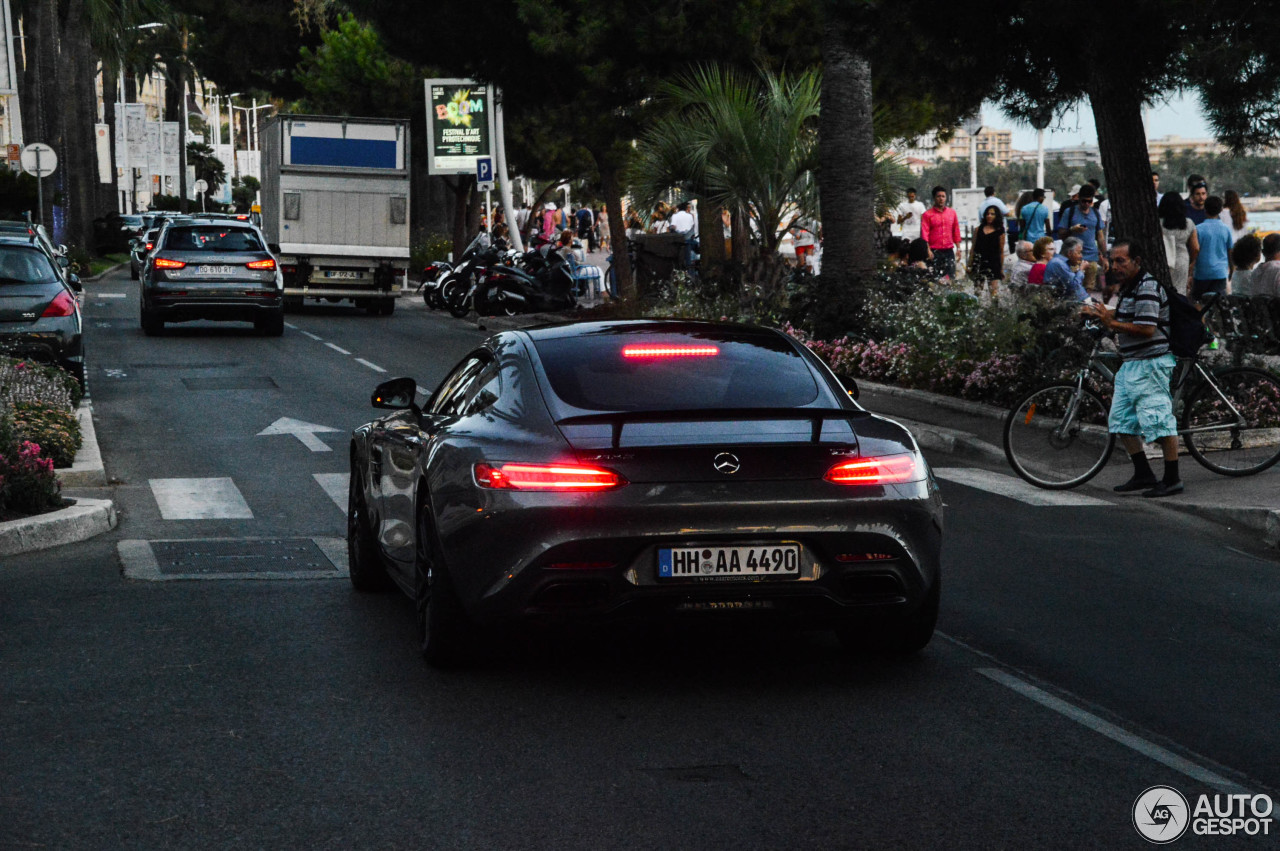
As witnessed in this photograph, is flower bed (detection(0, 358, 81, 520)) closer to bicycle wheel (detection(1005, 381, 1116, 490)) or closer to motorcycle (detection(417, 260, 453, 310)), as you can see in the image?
bicycle wheel (detection(1005, 381, 1116, 490))

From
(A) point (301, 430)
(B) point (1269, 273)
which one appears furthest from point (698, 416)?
(B) point (1269, 273)

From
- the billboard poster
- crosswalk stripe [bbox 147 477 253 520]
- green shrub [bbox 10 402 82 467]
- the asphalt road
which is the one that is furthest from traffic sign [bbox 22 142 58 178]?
the asphalt road

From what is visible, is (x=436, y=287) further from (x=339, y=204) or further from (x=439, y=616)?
(x=439, y=616)

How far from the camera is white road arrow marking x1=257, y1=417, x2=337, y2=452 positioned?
1531cm

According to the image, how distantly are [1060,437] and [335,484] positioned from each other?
5180 millimetres

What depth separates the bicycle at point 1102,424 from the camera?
12.9 metres

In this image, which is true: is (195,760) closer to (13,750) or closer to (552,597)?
(13,750)

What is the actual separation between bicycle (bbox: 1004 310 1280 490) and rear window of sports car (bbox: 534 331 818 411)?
6007mm

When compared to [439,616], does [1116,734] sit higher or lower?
lower

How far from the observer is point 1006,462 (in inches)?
567

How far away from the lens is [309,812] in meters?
5.08

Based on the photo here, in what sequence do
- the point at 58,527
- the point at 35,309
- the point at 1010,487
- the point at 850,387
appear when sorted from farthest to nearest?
the point at 35,309, the point at 1010,487, the point at 58,527, the point at 850,387

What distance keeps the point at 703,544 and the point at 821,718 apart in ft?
2.34

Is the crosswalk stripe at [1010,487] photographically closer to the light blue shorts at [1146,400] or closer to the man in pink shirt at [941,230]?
the light blue shorts at [1146,400]
